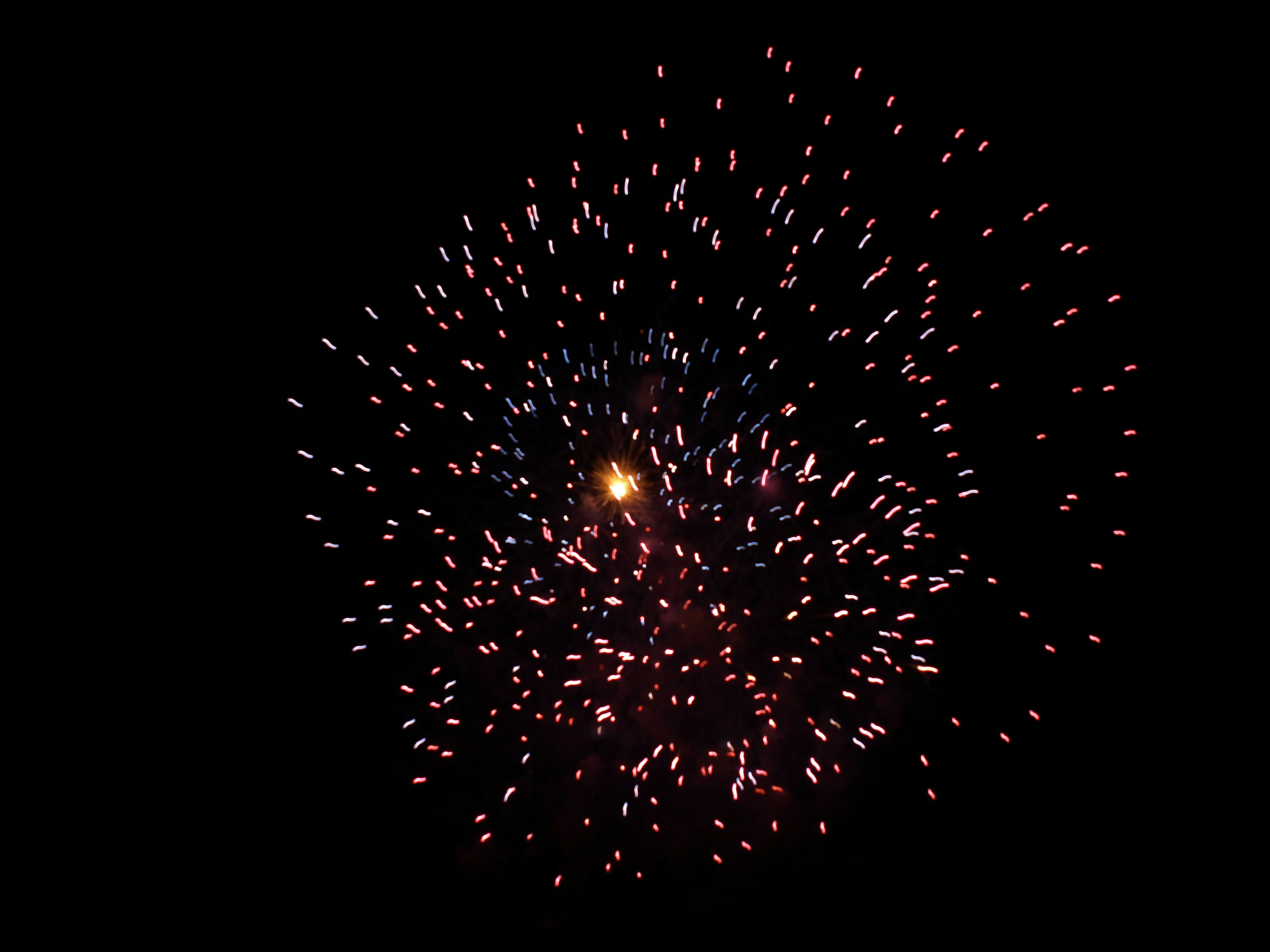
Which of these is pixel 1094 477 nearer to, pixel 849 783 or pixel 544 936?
pixel 849 783

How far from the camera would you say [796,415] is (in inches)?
175

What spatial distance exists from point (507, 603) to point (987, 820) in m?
4.31

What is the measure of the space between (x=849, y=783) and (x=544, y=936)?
261cm

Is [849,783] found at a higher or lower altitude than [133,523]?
lower

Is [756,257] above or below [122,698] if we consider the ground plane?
above

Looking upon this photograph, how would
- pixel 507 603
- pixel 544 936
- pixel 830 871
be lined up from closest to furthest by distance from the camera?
pixel 544 936, pixel 507 603, pixel 830 871

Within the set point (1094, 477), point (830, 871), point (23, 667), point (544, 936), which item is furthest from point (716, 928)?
point (23, 667)

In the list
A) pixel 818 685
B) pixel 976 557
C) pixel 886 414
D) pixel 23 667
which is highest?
pixel 23 667

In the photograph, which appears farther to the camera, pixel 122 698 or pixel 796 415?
pixel 122 698

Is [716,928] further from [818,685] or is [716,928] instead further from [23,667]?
[23,667]

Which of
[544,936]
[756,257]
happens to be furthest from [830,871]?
[756,257]

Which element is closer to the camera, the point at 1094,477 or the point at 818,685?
the point at 818,685

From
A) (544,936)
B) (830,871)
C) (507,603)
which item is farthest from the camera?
(830,871)

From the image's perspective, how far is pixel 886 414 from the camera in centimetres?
444
